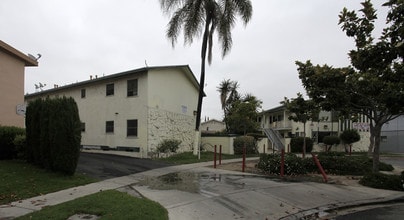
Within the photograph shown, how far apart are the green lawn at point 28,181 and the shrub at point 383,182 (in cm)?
946

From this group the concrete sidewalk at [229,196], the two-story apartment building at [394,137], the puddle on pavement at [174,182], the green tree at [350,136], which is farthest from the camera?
the two-story apartment building at [394,137]

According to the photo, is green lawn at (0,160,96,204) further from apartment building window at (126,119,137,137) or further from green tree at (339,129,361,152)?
green tree at (339,129,361,152)

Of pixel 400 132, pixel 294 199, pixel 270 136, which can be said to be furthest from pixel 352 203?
pixel 400 132

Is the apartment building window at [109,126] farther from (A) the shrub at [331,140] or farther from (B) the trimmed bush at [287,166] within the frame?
(A) the shrub at [331,140]

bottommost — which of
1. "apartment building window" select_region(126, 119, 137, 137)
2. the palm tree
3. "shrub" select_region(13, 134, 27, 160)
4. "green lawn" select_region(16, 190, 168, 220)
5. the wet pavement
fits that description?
the wet pavement

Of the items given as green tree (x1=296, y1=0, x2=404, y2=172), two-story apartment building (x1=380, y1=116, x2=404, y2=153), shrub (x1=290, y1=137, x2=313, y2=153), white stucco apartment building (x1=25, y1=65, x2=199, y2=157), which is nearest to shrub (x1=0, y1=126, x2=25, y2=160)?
white stucco apartment building (x1=25, y1=65, x2=199, y2=157)

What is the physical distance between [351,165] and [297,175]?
2.70 m

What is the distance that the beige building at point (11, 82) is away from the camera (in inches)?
632

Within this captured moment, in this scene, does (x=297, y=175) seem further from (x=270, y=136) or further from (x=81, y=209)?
(x=270, y=136)

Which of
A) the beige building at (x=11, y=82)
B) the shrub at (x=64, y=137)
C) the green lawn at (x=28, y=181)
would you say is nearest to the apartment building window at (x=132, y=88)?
the beige building at (x=11, y=82)

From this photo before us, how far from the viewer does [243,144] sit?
27.1 m

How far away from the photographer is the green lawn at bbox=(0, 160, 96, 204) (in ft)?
29.8

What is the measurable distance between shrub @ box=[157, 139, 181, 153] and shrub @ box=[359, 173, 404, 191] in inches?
483

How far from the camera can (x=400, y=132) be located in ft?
126
